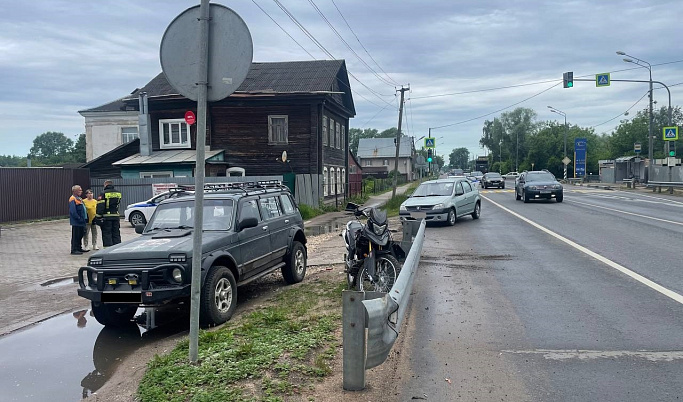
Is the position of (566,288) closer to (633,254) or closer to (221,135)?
(633,254)

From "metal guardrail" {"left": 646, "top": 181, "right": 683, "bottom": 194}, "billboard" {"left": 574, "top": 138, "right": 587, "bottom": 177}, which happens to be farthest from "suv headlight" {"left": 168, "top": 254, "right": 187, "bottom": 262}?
"billboard" {"left": 574, "top": 138, "right": 587, "bottom": 177}

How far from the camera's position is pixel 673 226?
1609 cm

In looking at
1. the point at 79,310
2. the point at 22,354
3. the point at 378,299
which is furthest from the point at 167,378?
the point at 79,310

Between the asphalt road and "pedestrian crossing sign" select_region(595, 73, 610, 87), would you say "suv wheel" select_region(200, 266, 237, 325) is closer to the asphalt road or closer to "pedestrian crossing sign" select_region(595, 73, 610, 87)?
the asphalt road

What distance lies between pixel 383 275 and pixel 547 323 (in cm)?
234

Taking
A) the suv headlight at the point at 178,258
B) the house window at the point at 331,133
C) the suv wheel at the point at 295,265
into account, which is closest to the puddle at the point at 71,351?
the suv headlight at the point at 178,258

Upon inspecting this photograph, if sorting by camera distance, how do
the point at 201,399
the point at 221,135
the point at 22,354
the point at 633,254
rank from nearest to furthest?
Result: 1. the point at 201,399
2. the point at 22,354
3. the point at 633,254
4. the point at 221,135

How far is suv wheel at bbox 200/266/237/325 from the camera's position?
662 cm

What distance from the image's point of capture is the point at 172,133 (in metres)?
30.5

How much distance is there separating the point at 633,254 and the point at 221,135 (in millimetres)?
23051

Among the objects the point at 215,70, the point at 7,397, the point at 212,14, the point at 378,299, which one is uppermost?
the point at 212,14

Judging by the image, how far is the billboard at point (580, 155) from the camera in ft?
206

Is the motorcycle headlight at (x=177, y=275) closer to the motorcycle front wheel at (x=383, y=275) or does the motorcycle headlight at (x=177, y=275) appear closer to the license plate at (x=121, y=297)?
the license plate at (x=121, y=297)

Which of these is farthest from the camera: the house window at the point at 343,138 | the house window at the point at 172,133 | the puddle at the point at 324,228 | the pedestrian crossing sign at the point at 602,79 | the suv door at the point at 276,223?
the house window at the point at 343,138
